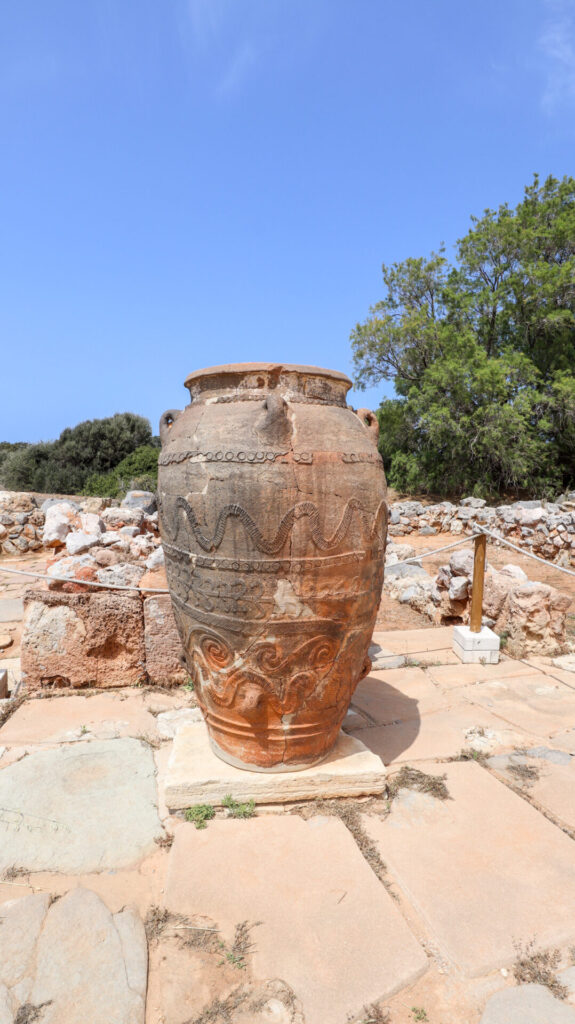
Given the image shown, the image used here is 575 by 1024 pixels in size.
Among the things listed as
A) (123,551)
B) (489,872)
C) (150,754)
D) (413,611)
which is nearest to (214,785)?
(150,754)

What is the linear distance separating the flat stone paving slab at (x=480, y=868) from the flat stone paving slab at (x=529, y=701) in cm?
75

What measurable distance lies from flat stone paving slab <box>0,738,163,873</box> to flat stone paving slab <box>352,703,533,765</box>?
118 cm

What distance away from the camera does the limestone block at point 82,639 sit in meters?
3.54

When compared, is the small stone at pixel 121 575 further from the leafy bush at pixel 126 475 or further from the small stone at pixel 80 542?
the leafy bush at pixel 126 475

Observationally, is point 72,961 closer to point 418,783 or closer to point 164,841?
point 164,841

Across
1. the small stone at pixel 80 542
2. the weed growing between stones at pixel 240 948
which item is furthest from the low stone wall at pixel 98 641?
the weed growing between stones at pixel 240 948

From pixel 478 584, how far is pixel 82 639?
2.79 meters

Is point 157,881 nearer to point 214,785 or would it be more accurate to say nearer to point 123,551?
point 214,785

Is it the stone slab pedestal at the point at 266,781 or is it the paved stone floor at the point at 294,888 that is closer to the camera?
the paved stone floor at the point at 294,888

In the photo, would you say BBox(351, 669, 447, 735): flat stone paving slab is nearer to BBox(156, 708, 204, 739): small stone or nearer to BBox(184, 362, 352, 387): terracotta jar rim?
BBox(156, 708, 204, 739): small stone

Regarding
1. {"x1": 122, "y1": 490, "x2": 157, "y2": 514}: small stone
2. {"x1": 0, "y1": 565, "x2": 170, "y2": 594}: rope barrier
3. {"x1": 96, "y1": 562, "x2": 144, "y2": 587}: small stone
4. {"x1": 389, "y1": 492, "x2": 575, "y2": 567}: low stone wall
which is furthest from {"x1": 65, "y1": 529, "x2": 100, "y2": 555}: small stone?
{"x1": 389, "y1": 492, "x2": 575, "y2": 567}: low stone wall

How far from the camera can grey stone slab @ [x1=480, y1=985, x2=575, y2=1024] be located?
1.50m

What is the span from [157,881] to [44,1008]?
1.77 feet

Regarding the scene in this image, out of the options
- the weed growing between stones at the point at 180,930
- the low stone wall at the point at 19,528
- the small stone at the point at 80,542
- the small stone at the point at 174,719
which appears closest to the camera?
the weed growing between stones at the point at 180,930
